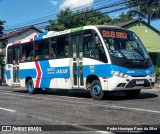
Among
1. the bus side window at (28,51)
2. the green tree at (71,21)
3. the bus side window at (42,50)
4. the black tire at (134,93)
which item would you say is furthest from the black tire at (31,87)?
the green tree at (71,21)

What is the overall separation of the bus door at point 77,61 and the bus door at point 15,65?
648 centimetres

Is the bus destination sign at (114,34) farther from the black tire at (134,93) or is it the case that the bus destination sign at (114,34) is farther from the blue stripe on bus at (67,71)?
the black tire at (134,93)

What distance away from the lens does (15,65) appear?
74.1 ft

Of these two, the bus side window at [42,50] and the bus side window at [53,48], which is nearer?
the bus side window at [53,48]

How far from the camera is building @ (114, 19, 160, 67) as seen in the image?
137 feet

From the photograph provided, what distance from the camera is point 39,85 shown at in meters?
20.0

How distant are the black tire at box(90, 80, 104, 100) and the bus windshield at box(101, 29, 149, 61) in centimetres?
153

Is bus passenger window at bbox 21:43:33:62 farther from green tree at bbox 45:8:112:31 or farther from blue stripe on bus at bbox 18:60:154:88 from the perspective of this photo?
green tree at bbox 45:8:112:31

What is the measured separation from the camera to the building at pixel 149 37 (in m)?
41.8

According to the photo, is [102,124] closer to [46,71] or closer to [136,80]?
[136,80]

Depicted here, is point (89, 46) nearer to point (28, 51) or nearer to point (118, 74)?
point (118, 74)

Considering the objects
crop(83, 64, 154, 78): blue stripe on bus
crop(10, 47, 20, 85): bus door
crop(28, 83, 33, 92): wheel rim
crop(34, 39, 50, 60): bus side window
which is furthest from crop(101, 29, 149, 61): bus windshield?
crop(10, 47, 20, 85): bus door

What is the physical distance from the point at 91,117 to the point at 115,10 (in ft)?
53.1

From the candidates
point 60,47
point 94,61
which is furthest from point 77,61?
point 60,47
